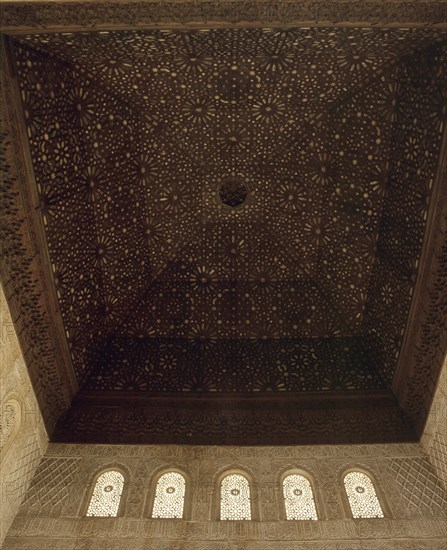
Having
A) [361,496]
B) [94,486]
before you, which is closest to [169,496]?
[94,486]

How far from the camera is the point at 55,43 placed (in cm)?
429

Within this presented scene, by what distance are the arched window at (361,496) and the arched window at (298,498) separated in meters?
0.38

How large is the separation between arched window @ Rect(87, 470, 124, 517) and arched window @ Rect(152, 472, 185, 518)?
1.24 ft

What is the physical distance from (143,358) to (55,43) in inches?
144

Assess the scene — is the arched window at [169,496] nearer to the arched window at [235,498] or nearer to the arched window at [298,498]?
the arched window at [235,498]

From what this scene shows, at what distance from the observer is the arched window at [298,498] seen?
4.45 meters

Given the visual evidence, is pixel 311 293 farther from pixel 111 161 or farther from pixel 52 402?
pixel 52 402

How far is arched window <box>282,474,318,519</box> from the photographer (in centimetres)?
445

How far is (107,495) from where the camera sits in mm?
4645

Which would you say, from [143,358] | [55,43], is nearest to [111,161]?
[55,43]

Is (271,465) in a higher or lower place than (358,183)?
lower

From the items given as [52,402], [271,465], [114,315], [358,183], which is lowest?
[271,465]

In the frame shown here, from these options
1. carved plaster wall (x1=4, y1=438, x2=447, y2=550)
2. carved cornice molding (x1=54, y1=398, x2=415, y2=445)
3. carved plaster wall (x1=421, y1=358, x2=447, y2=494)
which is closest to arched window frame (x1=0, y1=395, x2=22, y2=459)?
carved plaster wall (x1=4, y1=438, x2=447, y2=550)

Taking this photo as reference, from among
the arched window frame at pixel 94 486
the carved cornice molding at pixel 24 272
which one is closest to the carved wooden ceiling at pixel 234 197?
the carved cornice molding at pixel 24 272
